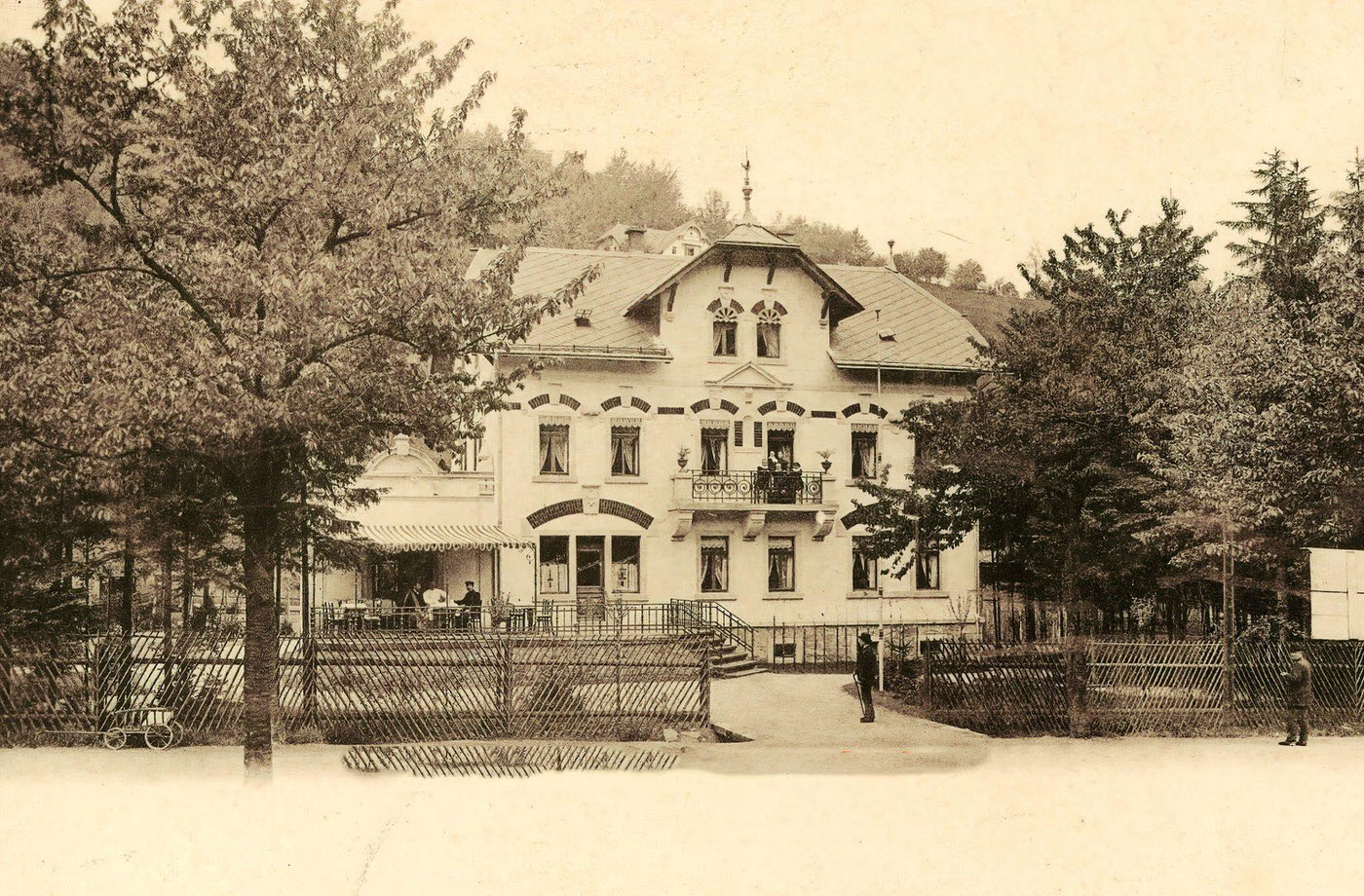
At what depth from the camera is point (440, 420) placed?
12102 millimetres

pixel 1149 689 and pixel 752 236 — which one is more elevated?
pixel 752 236

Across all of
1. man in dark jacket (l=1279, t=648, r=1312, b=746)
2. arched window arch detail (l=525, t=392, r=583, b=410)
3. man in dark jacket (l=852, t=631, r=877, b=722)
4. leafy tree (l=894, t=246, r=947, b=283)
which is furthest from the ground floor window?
man in dark jacket (l=1279, t=648, r=1312, b=746)

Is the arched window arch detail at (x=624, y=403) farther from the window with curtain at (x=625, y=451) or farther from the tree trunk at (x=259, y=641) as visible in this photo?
the tree trunk at (x=259, y=641)

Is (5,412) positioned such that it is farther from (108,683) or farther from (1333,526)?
(1333,526)

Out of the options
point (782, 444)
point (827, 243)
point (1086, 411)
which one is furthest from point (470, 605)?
point (1086, 411)

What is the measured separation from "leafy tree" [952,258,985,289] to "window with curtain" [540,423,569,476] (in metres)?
Result: 9.17

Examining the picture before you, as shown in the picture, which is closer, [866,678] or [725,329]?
[866,678]

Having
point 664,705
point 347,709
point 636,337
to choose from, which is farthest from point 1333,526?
point 636,337

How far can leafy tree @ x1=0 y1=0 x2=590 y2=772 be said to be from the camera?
10492 millimetres

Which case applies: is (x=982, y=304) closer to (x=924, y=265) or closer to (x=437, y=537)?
(x=924, y=265)

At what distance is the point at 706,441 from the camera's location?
24516mm

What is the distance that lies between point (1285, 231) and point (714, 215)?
10346 millimetres

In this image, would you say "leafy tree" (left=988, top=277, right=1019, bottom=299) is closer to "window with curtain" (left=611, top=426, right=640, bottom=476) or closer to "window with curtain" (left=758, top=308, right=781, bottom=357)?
"window with curtain" (left=758, top=308, right=781, bottom=357)

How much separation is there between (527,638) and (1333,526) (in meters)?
10.5
